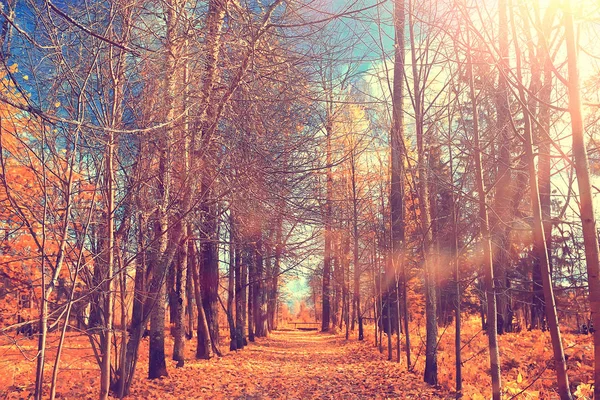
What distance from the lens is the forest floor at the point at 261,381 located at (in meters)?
7.97

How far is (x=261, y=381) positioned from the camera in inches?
380

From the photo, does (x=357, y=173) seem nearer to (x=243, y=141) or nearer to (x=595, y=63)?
(x=243, y=141)

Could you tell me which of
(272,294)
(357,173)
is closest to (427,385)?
(357,173)

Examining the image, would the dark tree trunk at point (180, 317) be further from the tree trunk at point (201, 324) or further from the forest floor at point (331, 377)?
the tree trunk at point (201, 324)

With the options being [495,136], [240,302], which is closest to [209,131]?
[495,136]

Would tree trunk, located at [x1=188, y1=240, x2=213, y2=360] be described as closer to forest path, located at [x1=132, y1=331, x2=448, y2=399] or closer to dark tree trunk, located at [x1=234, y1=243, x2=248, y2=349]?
forest path, located at [x1=132, y1=331, x2=448, y2=399]

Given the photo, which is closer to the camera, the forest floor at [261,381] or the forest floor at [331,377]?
the forest floor at [331,377]

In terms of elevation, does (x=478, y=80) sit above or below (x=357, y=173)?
below

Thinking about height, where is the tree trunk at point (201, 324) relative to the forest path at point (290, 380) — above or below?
above

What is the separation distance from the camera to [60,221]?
4.34m

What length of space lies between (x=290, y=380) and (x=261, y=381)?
63cm

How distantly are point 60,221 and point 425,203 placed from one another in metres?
6.08

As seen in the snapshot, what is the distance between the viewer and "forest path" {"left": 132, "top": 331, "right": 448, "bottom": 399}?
26.4 ft

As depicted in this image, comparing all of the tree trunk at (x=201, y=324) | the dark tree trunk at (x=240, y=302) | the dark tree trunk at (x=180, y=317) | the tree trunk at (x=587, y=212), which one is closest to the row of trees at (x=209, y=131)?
the tree trunk at (x=587, y=212)
